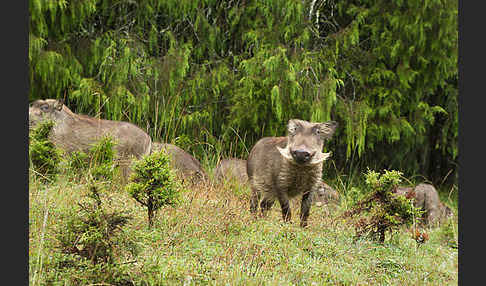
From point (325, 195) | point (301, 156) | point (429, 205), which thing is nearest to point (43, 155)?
point (301, 156)

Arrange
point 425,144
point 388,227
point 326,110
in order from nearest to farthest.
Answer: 1. point 388,227
2. point 326,110
3. point 425,144

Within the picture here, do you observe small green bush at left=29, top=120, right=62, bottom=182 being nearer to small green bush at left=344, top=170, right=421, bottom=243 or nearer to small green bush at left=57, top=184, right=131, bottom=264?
small green bush at left=57, top=184, right=131, bottom=264

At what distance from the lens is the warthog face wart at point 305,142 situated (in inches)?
265

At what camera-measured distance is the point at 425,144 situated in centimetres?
1417

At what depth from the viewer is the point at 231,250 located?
5.55 m

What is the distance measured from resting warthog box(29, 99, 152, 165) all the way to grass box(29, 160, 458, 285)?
55.6 inches

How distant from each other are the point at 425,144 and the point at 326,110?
14.5 feet

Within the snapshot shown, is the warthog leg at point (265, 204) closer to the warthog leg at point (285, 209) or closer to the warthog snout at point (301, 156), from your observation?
the warthog leg at point (285, 209)

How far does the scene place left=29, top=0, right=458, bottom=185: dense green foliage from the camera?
1088cm

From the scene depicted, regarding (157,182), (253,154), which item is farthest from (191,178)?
(157,182)

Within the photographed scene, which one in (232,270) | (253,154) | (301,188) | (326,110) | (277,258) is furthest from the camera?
(326,110)

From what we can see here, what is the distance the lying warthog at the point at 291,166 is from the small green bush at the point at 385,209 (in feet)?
2.29

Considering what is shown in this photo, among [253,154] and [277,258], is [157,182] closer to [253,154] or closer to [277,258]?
[277,258]

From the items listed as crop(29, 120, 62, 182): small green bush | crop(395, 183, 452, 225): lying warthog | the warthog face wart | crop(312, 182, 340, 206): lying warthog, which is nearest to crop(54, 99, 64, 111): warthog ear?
crop(29, 120, 62, 182): small green bush
